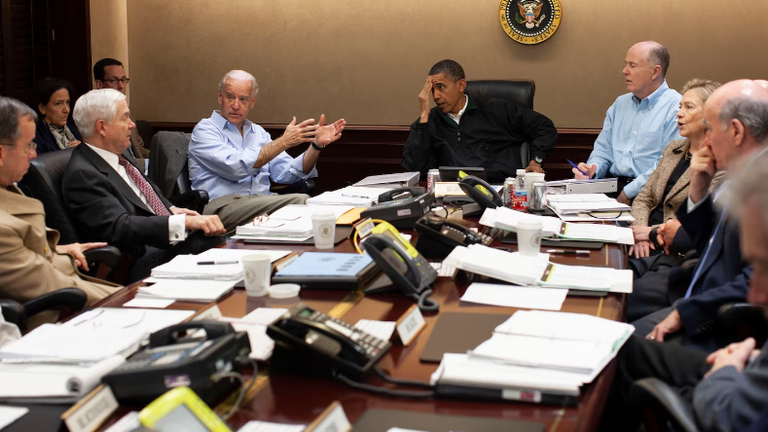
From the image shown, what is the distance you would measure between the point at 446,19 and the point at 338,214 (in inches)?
148

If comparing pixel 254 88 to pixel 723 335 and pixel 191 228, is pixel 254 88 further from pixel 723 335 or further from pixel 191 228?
pixel 723 335

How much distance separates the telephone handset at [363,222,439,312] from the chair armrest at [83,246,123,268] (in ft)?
4.67

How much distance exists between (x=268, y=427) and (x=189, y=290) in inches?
36.9

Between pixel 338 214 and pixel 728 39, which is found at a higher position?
pixel 728 39

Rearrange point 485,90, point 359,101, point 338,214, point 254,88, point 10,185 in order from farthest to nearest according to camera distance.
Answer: point 359,101
point 485,90
point 254,88
point 338,214
point 10,185

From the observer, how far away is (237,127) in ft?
15.3

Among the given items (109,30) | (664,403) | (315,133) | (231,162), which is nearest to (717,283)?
(664,403)

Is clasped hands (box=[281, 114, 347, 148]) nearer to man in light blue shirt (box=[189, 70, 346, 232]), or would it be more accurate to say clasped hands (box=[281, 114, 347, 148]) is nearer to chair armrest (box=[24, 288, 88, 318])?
man in light blue shirt (box=[189, 70, 346, 232])

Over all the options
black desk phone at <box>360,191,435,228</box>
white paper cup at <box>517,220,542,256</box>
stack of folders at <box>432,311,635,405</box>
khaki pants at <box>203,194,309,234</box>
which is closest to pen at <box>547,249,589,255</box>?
white paper cup at <box>517,220,542,256</box>

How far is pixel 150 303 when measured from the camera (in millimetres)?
2186

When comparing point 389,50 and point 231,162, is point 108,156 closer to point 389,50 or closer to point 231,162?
point 231,162

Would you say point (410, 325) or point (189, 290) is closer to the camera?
point (410, 325)

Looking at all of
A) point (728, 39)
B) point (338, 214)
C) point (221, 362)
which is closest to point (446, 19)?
point (728, 39)

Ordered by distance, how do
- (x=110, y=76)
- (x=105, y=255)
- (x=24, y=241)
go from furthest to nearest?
(x=110, y=76)
(x=105, y=255)
(x=24, y=241)
